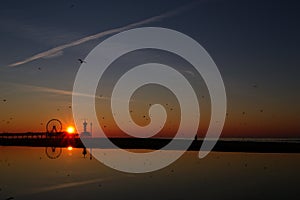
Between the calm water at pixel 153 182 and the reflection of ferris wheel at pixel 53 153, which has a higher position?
the reflection of ferris wheel at pixel 53 153

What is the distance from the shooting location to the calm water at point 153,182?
25328mm

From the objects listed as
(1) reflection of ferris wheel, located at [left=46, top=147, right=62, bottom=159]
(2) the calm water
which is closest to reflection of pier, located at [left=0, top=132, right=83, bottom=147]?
(1) reflection of ferris wheel, located at [left=46, top=147, right=62, bottom=159]

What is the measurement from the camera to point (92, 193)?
2569 cm

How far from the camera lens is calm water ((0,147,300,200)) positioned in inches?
997

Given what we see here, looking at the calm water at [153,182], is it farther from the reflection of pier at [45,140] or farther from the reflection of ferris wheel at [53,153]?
the reflection of pier at [45,140]

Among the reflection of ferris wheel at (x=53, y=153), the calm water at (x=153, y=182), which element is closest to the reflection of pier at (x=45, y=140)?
the reflection of ferris wheel at (x=53, y=153)

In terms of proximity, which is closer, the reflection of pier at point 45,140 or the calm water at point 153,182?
the calm water at point 153,182

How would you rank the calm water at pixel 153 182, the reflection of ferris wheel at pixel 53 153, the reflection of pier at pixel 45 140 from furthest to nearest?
the reflection of pier at pixel 45 140, the reflection of ferris wheel at pixel 53 153, the calm water at pixel 153 182

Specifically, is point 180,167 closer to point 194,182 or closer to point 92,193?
point 194,182

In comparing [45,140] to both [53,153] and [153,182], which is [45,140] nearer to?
[53,153]

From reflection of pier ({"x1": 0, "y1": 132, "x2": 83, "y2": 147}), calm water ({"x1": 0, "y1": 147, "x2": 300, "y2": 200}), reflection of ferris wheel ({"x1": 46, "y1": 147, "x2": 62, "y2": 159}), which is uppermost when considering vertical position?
reflection of pier ({"x1": 0, "y1": 132, "x2": 83, "y2": 147})

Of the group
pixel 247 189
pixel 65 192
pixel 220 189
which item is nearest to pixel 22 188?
pixel 65 192

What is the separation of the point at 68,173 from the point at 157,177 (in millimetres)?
7348

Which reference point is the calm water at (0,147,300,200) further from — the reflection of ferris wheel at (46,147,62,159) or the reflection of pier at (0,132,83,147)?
the reflection of pier at (0,132,83,147)
